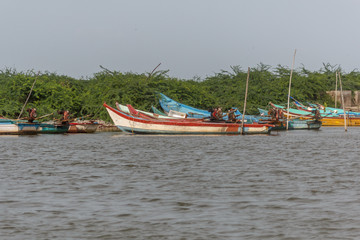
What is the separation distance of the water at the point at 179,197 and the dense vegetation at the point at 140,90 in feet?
77.6

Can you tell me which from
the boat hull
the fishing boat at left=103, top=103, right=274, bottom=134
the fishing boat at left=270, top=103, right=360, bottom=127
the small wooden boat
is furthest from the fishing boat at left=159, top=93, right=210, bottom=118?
the small wooden boat

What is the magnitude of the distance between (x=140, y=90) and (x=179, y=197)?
3494 centimetres

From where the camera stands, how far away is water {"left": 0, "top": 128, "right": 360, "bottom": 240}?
852 cm

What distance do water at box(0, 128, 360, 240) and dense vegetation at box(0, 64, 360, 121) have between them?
23643 millimetres

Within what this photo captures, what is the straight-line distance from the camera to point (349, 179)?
1381 cm

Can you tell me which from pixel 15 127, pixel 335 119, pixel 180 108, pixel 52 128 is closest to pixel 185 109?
pixel 180 108

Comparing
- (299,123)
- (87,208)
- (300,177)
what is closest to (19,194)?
(87,208)

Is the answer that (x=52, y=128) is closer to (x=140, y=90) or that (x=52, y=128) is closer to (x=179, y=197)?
(x=140, y=90)

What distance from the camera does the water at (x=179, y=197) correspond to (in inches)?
336

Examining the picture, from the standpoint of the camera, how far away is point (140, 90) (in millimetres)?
45906

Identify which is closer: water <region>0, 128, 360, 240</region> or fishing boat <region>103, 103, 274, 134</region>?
water <region>0, 128, 360, 240</region>

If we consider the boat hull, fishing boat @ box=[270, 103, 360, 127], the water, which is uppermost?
fishing boat @ box=[270, 103, 360, 127]

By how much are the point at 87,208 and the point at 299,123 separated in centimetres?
3389

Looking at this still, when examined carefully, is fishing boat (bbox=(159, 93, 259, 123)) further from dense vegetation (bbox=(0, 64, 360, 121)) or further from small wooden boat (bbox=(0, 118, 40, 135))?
small wooden boat (bbox=(0, 118, 40, 135))
